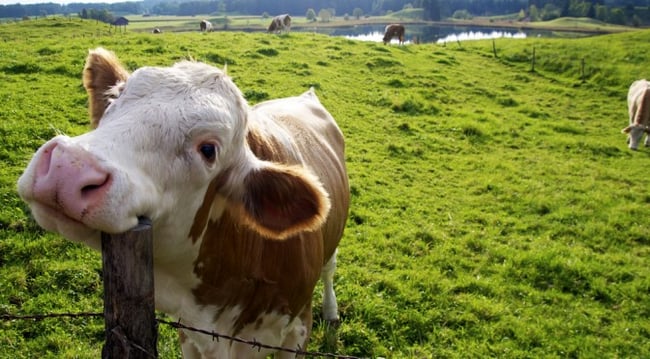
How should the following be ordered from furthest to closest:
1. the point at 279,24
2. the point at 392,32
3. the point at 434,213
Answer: the point at 392,32
the point at 279,24
the point at 434,213

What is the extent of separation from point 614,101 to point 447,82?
19.3 feet

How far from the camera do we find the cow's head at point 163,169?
1.72 m

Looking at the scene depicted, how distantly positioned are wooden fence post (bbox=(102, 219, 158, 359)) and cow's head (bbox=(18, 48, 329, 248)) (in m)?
0.07

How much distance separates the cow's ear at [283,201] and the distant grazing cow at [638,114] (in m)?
13.0

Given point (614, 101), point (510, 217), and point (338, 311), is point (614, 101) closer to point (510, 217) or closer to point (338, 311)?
point (510, 217)

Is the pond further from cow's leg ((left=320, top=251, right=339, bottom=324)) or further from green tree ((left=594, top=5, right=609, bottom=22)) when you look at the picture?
cow's leg ((left=320, top=251, right=339, bottom=324))

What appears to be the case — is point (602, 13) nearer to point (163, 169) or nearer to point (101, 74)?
point (101, 74)

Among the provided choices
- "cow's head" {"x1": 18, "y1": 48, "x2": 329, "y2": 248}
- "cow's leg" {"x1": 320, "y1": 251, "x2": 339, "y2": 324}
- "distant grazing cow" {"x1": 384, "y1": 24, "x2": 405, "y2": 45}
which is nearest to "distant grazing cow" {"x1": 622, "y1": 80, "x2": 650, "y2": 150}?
"cow's leg" {"x1": 320, "y1": 251, "x2": 339, "y2": 324}

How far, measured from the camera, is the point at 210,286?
2.82 metres

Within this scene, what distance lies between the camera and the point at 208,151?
2279 mm

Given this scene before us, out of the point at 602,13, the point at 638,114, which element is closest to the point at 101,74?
the point at 638,114

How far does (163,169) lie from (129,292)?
20.1 inches

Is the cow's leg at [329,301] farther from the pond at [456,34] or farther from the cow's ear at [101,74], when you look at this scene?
the pond at [456,34]

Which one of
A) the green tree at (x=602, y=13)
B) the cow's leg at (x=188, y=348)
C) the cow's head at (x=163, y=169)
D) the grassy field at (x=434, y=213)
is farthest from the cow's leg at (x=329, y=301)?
the green tree at (x=602, y=13)
